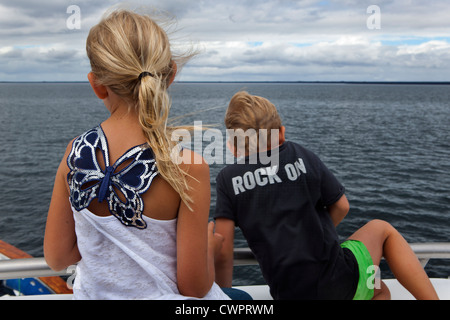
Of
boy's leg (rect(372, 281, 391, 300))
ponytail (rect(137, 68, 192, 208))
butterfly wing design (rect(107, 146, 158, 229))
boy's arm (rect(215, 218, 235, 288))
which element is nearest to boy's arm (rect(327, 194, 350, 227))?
boy's leg (rect(372, 281, 391, 300))

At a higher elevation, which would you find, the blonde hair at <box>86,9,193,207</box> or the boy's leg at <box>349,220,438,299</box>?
the blonde hair at <box>86,9,193,207</box>

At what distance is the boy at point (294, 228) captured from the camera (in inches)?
74.1

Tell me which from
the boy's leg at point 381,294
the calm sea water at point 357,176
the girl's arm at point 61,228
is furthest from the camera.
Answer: the calm sea water at point 357,176

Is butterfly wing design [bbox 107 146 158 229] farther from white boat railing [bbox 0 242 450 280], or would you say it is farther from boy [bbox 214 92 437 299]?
white boat railing [bbox 0 242 450 280]

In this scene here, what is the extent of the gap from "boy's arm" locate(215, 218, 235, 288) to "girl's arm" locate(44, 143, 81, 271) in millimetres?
741

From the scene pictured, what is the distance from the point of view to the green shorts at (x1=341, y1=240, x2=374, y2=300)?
76.4 inches

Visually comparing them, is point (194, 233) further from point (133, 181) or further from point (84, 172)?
point (84, 172)

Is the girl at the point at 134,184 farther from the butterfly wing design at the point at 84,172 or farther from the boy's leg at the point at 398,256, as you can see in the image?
the boy's leg at the point at 398,256

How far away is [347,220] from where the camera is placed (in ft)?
44.8

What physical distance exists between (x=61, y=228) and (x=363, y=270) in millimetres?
1417

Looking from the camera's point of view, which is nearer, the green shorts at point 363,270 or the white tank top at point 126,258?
the white tank top at point 126,258

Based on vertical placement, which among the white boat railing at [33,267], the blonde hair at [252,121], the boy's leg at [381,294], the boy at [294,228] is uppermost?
the blonde hair at [252,121]

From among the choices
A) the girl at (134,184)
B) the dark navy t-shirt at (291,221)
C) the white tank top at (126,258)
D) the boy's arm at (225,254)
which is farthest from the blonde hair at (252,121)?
the white tank top at (126,258)

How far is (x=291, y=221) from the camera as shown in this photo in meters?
1.91
